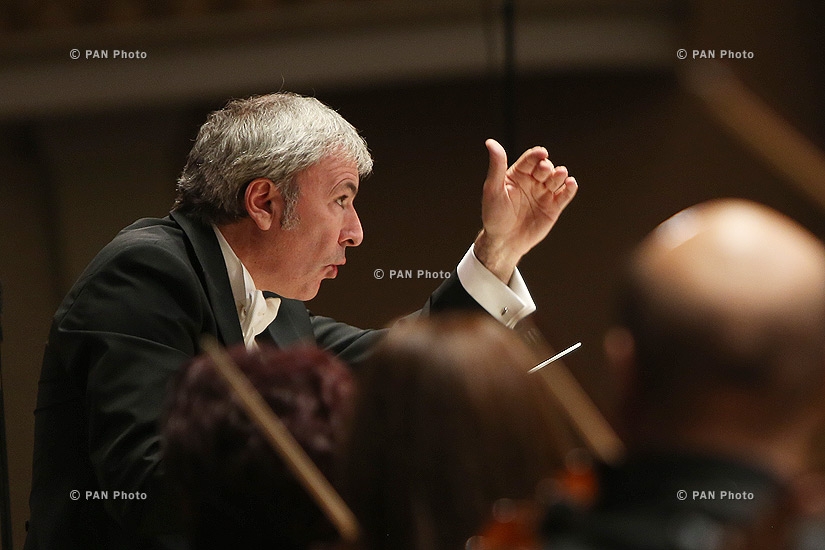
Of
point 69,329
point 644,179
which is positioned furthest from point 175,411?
point 644,179

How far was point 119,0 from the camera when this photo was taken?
339 centimetres

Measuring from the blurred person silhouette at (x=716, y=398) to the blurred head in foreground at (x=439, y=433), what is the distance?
169mm

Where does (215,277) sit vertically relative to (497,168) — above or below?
below

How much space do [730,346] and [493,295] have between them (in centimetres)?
156

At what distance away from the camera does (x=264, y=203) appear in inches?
104

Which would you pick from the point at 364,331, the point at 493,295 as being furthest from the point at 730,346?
the point at 364,331

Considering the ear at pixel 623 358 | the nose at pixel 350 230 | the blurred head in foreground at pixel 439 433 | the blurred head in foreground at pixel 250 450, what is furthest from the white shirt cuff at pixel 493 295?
the ear at pixel 623 358

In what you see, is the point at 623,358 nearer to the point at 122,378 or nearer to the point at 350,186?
the point at 122,378

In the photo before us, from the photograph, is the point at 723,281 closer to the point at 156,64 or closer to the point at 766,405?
the point at 766,405

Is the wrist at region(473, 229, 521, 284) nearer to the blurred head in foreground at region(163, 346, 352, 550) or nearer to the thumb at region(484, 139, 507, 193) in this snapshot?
the thumb at region(484, 139, 507, 193)

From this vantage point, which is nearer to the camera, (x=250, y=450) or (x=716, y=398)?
(x=716, y=398)

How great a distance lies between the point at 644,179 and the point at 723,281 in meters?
2.61

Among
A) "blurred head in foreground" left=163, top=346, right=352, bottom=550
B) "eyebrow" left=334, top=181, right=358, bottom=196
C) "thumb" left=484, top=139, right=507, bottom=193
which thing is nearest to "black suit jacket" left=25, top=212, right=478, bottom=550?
"thumb" left=484, top=139, right=507, bottom=193

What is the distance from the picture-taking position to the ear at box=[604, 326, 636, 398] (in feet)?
3.36
